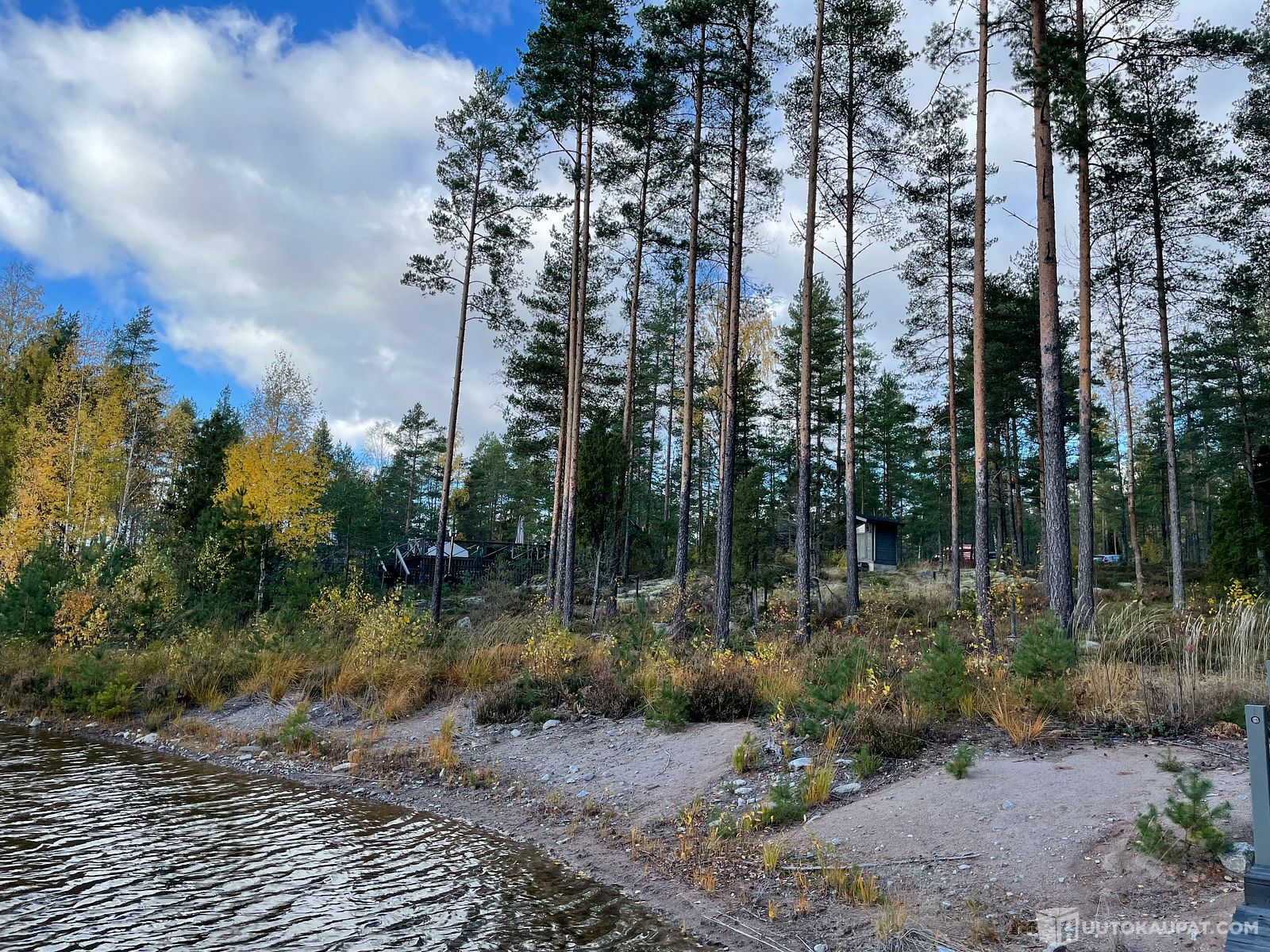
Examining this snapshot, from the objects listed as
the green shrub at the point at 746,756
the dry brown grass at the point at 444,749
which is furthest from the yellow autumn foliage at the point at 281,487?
the green shrub at the point at 746,756

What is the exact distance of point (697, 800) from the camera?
22.2 ft

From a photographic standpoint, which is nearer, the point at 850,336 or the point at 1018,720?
the point at 1018,720

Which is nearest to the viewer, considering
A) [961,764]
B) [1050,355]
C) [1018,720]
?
[961,764]

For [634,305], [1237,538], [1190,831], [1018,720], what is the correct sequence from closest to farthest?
[1190,831], [1018,720], [634,305], [1237,538]

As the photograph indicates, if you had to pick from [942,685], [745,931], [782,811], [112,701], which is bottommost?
[112,701]

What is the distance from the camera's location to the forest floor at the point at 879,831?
425 cm

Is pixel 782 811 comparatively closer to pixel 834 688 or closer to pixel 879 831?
pixel 879 831

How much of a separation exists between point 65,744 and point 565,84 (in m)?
15.6

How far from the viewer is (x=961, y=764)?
6.12 meters

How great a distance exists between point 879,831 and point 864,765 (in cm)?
103

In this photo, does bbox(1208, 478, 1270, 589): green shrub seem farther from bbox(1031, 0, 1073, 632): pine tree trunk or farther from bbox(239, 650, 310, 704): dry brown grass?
bbox(239, 650, 310, 704): dry brown grass

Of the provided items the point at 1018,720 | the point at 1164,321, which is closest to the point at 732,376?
the point at 1018,720

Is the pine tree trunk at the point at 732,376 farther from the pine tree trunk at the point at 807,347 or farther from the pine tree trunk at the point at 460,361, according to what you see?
the pine tree trunk at the point at 460,361

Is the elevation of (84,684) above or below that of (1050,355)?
below
